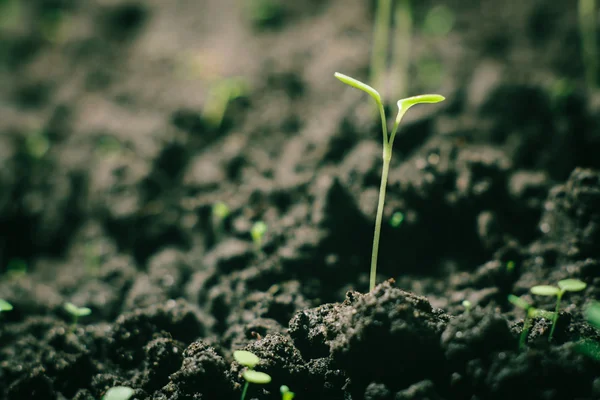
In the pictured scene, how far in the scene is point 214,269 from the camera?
1521mm

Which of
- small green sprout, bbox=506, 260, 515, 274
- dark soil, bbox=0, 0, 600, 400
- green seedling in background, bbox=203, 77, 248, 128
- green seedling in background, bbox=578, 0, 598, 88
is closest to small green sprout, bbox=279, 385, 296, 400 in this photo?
dark soil, bbox=0, 0, 600, 400

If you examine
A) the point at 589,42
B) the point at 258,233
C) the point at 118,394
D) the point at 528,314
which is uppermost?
the point at 589,42

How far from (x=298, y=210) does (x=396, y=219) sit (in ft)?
1.18

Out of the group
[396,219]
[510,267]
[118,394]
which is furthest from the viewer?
[396,219]

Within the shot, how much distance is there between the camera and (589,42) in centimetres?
181

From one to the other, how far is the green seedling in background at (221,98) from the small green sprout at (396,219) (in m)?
1.00

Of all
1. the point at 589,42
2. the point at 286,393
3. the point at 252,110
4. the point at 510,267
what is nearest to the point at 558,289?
the point at 510,267

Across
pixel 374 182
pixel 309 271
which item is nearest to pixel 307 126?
pixel 374 182

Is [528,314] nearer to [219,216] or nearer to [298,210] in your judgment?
[298,210]

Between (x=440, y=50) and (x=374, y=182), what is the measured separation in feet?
3.33

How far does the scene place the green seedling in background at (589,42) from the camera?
1744mm

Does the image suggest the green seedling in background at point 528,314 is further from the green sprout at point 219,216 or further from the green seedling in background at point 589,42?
the green seedling in background at point 589,42

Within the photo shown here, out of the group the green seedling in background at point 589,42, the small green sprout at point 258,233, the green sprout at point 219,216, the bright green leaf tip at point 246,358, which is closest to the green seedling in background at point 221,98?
the green sprout at point 219,216

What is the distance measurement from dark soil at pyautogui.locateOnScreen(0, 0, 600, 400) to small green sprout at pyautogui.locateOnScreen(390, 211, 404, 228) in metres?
0.02
